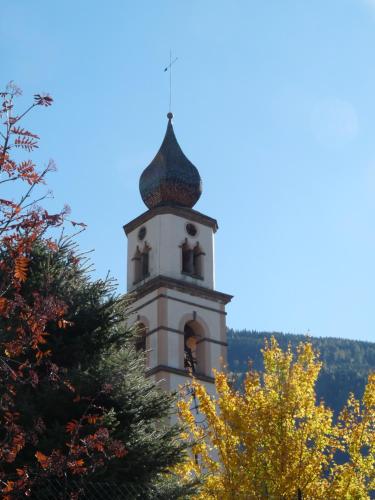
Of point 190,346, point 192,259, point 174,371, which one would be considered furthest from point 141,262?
point 174,371

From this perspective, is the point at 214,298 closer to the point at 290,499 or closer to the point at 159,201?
the point at 159,201

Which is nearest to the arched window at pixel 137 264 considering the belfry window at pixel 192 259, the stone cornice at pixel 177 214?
the stone cornice at pixel 177 214

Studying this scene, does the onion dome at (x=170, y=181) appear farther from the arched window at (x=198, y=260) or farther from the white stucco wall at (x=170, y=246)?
the arched window at (x=198, y=260)

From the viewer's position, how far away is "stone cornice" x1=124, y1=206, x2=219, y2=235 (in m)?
35.0

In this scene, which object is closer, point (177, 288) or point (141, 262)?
point (177, 288)

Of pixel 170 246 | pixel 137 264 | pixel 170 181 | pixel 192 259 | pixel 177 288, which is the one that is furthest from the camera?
pixel 170 181

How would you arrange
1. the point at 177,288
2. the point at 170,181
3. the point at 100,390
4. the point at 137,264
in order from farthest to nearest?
the point at 170,181 < the point at 137,264 < the point at 177,288 < the point at 100,390

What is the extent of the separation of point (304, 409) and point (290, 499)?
81.1 inches

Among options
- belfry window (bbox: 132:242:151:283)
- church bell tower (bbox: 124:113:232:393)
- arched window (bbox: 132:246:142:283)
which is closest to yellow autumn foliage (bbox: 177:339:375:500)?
church bell tower (bbox: 124:113:232:393)

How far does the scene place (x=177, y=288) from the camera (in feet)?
109

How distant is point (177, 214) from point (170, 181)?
1.51 meters

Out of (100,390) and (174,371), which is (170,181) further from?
(100,390)

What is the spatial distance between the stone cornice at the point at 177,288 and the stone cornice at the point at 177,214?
299 centimetres

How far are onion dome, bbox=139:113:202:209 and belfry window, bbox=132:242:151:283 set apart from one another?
185cm
